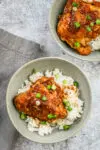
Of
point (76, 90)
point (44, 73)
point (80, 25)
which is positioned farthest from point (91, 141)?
point (80, 25)

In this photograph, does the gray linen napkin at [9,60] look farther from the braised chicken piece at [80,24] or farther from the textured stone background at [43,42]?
the braised chicken piece at [80,24]

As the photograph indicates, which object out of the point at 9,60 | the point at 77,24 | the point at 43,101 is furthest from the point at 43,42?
the point at 43,101

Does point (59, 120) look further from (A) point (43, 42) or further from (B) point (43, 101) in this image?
(A) point (43, 42)

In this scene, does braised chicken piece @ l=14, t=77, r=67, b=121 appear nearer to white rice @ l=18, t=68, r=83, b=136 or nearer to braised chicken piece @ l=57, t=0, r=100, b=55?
white rice @ l=18, t=68, r=83, b=136

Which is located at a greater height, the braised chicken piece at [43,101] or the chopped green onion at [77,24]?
the chopped green onion at [77,24]

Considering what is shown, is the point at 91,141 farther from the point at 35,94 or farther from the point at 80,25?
the point at 80,25

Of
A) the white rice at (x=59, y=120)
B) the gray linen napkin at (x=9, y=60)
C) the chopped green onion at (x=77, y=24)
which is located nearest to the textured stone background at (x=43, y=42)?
the gray linen napkin at (x=9, y=60)

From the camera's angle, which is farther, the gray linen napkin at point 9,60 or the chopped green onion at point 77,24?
the gray linen napkin at point 9,60
